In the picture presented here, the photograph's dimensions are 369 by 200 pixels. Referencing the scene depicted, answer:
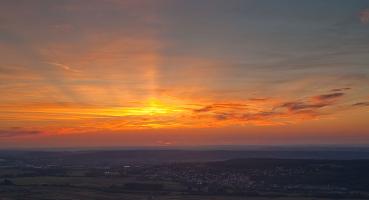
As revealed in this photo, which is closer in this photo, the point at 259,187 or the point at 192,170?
the point at 259,187

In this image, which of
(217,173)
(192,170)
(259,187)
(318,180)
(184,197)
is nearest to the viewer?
(184,197)

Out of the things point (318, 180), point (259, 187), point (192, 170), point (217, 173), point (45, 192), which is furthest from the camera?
point (192, 170)

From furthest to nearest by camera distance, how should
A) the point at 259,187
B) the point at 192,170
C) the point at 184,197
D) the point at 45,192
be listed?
the point at 192,170 < the point at 259,187 < the point at 45,192 < the point at 184,197

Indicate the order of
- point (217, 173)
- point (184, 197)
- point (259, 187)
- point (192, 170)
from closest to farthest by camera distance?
point (184, 197) < point (259, 187) < point (217, 173) < point (192, 170)

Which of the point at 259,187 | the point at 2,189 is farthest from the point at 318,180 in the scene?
the point at 2,189

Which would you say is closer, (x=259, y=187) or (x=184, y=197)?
(x=184, y=197)

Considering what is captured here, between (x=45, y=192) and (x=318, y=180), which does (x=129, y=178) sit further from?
(x=318, y=180)

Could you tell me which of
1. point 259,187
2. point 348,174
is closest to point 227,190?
point 259,187

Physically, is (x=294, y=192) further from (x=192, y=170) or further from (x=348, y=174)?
(x=192, y=170)
